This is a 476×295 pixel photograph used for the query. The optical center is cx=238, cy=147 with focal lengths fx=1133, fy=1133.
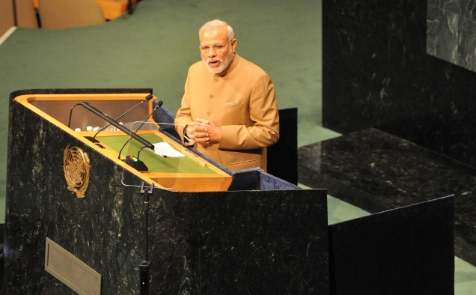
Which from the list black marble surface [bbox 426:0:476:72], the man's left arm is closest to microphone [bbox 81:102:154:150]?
the man's left arm

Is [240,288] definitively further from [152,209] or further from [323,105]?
[323,105]

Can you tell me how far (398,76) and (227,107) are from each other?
2.33 m

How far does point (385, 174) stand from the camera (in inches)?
263

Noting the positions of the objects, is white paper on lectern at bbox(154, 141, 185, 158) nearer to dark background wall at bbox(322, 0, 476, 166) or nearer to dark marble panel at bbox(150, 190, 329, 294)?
dark marble panel at bbox(150, 190, 329, 294)

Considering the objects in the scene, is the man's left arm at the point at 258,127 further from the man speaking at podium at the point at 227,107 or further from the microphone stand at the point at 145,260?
the microphone stand at the point at 145,260

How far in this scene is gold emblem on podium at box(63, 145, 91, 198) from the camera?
4.31 meters

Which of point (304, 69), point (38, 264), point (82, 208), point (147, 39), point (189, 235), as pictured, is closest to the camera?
point (189, 235)

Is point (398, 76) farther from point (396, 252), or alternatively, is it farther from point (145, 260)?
point (145, 260)

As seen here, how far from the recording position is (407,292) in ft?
15.0

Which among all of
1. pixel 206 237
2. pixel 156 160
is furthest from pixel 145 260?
pixel 156 160

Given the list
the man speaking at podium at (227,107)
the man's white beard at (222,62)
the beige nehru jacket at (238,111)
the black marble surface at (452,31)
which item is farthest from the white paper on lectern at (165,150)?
the black marble surface at (452,31)

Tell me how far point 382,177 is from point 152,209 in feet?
9.53

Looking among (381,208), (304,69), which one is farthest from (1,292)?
(304,69)

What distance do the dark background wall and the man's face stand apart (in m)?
2.00
